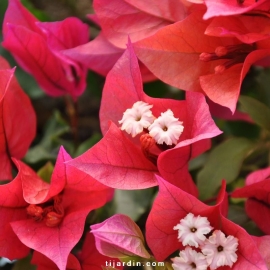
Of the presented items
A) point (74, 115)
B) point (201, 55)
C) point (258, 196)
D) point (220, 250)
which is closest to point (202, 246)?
point (220, 250)

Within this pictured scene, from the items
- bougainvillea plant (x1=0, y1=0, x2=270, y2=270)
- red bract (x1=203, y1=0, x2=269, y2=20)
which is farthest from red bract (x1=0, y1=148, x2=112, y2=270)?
red bract (x1=203, y1=0, x2=269, y2=20)

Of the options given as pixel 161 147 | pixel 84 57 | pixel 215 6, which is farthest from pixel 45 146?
pixel 215 6

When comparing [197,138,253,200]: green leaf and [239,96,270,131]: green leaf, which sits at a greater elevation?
[239,96,270,131]: green leaf

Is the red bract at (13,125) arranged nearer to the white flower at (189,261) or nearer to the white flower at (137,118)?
the white flower at (137,118)

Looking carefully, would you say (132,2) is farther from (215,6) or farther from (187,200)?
(187,200)

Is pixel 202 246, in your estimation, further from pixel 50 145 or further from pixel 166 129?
pixel 50 145

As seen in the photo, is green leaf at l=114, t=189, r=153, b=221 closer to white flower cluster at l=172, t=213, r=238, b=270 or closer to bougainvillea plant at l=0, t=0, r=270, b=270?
bougainvillea plant at l=0, t=0, r=270, b=270

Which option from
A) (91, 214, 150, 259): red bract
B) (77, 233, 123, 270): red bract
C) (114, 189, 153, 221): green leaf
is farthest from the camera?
A: (114, 189, 153, 221): green leaf
